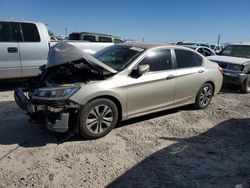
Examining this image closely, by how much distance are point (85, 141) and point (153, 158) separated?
117 cm

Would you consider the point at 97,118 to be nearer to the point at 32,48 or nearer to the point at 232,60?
the point at 32,48

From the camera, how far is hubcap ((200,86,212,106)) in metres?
6.58

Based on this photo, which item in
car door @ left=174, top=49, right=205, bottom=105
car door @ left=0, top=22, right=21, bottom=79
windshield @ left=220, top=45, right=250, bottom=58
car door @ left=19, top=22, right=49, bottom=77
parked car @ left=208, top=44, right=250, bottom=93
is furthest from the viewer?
windshield @ left=220, top=45, right=250, bottom=58

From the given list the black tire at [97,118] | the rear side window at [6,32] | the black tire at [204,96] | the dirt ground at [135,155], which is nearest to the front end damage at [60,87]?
the black tire at [97,118]

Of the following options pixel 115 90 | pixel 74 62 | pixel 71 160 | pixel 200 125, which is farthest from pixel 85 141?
pixel 200 125

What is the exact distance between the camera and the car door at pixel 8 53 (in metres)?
7.34

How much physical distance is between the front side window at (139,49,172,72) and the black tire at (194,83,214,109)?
1.27 meters

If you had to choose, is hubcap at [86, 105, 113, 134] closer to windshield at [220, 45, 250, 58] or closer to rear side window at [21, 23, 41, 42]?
rear side window at [21, 23, 41, 42]

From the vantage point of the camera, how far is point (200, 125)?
570 cm

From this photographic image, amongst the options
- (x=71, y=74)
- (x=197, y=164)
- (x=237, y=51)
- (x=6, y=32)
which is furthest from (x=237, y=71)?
(x=6, y=32)

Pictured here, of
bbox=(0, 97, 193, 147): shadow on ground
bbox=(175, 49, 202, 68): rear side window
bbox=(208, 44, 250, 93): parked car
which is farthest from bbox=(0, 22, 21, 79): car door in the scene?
bbox=(208, 44, 250, 93): parked car

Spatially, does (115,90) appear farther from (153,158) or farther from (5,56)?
(5,56)

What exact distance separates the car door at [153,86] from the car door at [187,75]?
0.21 m

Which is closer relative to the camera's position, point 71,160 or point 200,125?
point 71,160
